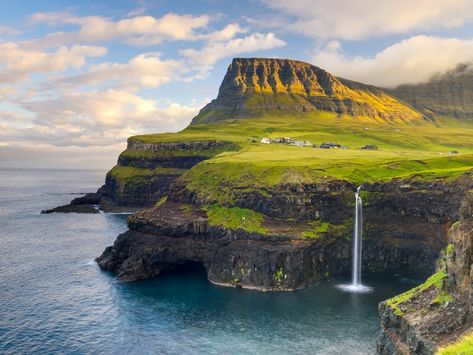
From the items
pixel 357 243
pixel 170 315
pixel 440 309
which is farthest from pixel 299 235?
pixel 440 309

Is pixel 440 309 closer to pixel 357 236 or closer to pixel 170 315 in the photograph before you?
pixel 170 315

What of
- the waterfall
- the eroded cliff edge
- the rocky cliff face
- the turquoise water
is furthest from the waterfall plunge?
the rocky cliff face

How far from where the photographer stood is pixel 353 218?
119875mm

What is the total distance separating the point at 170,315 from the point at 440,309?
56.1 m

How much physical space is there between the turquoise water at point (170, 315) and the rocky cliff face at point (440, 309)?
21966 mm

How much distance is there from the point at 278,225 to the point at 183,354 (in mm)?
50058

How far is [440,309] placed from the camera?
151ft

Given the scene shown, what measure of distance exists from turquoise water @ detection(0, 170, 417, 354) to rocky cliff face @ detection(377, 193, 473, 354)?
72.1 ft

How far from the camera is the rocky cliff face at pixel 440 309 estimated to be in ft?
141

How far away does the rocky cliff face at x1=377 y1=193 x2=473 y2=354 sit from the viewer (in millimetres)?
42969

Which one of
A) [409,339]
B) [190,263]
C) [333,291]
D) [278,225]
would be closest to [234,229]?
[278,225]

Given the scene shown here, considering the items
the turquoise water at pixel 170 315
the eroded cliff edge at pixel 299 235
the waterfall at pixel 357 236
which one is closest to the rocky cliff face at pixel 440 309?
the turquoise water at pixel 170 315

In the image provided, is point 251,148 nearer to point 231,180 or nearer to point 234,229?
point 231,180

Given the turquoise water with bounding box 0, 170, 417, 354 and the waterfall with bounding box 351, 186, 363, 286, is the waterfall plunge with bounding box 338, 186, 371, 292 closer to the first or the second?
the waterfall with bounding box 351, 186, 363, 286
